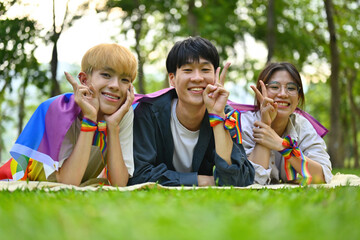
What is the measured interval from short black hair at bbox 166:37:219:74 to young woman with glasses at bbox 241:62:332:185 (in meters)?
0.66

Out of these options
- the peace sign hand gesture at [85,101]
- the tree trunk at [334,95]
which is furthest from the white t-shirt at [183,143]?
the tree trunk at [334,95]

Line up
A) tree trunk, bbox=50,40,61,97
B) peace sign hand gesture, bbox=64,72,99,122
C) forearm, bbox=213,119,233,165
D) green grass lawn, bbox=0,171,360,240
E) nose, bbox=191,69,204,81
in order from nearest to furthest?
green grass lawn, bbox=0,171,360,240, peace sign hand gesture, bbox=64,72,99,122, forearm, bbox=213,119,233,165, nose, bbox=191,69,204,81, tree trunk, bbox=50,40,61,97

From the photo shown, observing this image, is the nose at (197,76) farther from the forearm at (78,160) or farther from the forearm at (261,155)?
the forearm at (78,160)

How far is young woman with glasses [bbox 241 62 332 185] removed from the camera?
4.42 m

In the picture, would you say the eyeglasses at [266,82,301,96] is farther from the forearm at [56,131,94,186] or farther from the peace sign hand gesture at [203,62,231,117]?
the forearm at [56,131,94,186]

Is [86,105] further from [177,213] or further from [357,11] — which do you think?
Result: [357,11]

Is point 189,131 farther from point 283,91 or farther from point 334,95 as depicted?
point 334,95

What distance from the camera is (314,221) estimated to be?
1.69m

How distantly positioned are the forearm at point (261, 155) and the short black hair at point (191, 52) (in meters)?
1.04

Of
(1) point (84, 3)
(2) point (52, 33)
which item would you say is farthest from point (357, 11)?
(2) point (52, 33)

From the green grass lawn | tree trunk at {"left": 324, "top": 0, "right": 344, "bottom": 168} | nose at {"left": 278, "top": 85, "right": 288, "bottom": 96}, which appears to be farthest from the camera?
tree trunk at {"left": 324, "top": 0, "right": 344, "bottom": 168}

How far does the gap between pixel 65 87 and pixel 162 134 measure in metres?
35.2

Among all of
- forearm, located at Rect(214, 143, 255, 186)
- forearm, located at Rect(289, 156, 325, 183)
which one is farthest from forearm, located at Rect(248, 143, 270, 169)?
forearm, located at Rect(214, 143, 255, 186)

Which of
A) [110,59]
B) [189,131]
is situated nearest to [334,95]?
[189,131]
